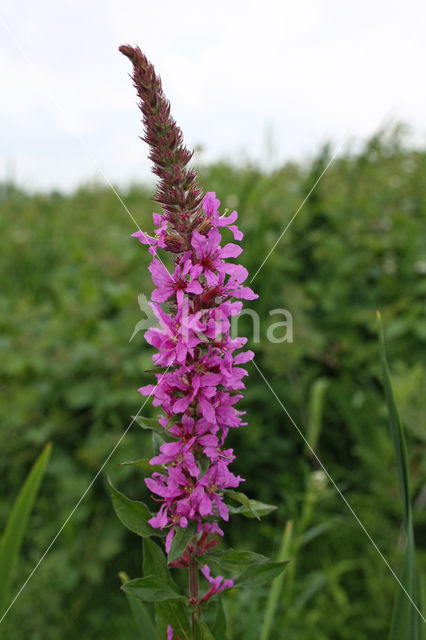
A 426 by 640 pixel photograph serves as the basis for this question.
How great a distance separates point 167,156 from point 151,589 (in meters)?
0.79

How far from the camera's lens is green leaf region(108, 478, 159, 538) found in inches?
42.0

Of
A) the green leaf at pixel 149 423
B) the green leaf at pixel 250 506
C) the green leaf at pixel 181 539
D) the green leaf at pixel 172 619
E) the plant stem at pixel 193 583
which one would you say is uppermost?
the green leaf at pixel 149 423

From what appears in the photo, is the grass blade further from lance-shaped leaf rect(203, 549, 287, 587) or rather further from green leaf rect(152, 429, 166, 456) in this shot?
green leaf rect(152, 429, 166, 456)

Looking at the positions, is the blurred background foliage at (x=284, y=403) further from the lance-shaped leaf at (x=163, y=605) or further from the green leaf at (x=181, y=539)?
the green leaf at (x=181, y=539)

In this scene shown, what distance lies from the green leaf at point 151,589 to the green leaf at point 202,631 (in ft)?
0.16

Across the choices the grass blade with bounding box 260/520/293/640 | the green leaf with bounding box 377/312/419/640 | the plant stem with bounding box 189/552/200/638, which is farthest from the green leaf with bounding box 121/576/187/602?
the grass blade with bounding box 260/520/293/640

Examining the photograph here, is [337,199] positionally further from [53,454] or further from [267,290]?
[53,454]

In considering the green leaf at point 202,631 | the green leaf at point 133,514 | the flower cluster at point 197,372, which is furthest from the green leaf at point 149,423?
the green leaf at point 202,631

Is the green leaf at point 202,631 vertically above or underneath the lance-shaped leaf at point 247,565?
underneath

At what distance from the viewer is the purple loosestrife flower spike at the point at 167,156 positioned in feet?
3.14

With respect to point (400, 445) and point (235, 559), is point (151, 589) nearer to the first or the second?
point (235, 559)

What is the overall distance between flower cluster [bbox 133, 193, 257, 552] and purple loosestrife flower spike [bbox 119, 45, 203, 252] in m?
0.02

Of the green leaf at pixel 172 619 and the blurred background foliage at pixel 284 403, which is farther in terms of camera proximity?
the blurred background foliage at pixel 284 403

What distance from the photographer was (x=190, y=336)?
974mm
